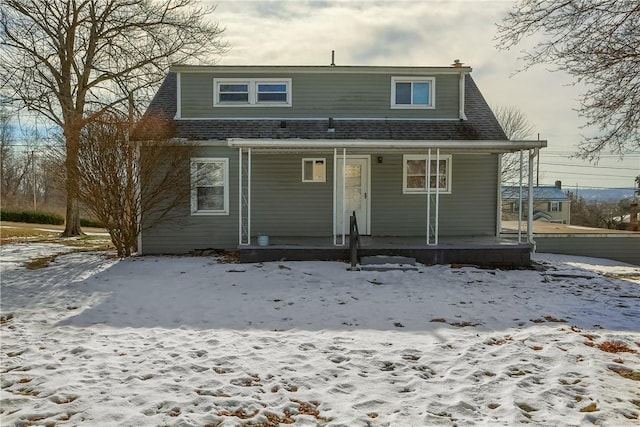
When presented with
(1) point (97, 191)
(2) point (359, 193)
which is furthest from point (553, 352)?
(1) point (97, 191)

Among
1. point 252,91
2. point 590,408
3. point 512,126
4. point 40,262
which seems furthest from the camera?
Result: point 512,126

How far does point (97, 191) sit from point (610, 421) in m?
10.4

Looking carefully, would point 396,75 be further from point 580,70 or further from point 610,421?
point 610,421

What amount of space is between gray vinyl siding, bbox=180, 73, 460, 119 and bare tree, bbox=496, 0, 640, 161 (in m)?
4.43

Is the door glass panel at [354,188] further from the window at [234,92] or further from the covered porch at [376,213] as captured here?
the window at [234,92]

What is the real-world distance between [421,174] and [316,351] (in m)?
8.51

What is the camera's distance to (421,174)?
12.3m

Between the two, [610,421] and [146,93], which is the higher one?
[146,93]

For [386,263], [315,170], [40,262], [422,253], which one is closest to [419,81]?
[315,170]

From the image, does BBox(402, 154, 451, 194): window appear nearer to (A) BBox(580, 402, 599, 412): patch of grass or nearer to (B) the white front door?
(B) the white front door

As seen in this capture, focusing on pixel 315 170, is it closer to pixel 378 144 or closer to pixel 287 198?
pixel 287 198

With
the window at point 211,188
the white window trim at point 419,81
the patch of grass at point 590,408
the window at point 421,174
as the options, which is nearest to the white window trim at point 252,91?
the window at point 211,188

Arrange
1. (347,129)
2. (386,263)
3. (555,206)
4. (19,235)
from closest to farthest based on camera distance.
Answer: (386,263) < (347,129) < (19,235) < (555,206)

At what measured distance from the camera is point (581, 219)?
42.1m
